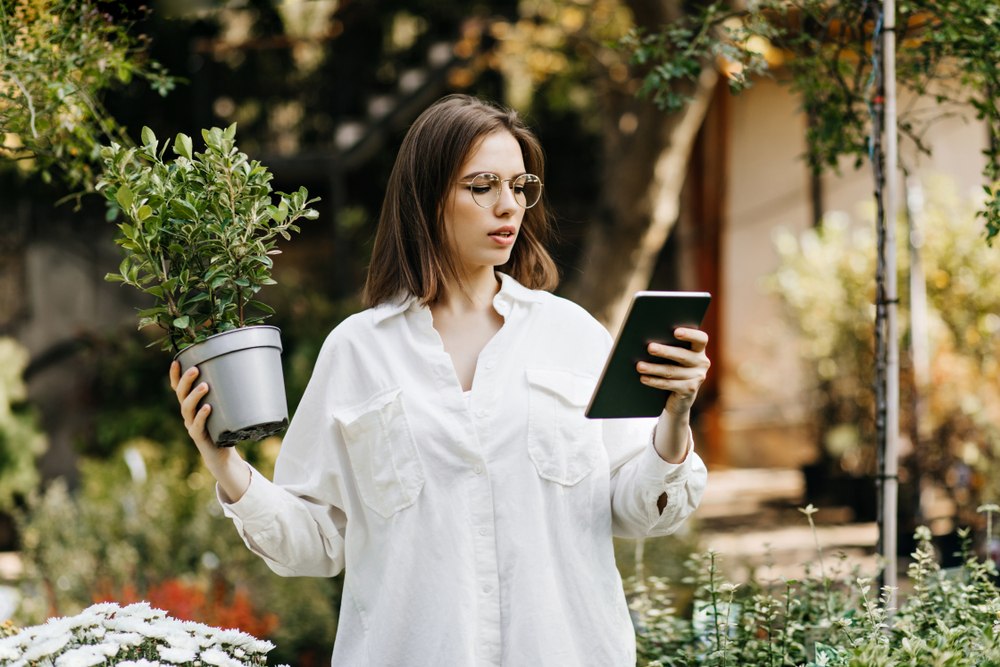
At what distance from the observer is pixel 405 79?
284 inches

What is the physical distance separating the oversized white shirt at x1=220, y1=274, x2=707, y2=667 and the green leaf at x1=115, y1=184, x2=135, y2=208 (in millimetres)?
450

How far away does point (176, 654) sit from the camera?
1427 millimetres

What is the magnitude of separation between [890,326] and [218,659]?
1802 millimetres

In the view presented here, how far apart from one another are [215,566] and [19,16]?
2.61 meters

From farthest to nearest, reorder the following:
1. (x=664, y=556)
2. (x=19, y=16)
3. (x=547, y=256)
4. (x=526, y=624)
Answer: (x=664, y=556)
(x=19, y=16)
(x=547, y=256)
(x=526, y=624)

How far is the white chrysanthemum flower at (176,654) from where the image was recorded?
4.66ft

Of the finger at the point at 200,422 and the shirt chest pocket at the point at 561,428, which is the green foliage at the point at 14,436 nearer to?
the finger at the point at 200,422

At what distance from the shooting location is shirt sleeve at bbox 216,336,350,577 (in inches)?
60.2

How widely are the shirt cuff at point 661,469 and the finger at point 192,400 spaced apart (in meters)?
0.78

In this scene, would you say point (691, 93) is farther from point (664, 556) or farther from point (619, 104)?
point (664, 556)

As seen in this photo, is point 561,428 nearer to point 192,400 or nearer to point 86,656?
point 192,400

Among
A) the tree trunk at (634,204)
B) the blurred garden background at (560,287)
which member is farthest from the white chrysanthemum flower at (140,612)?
Answer: the tree trunk at (634,204)

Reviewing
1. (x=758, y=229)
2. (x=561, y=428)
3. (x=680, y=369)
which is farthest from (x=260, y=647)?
(x=758, y=229)

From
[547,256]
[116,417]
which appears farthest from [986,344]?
[116,417]
